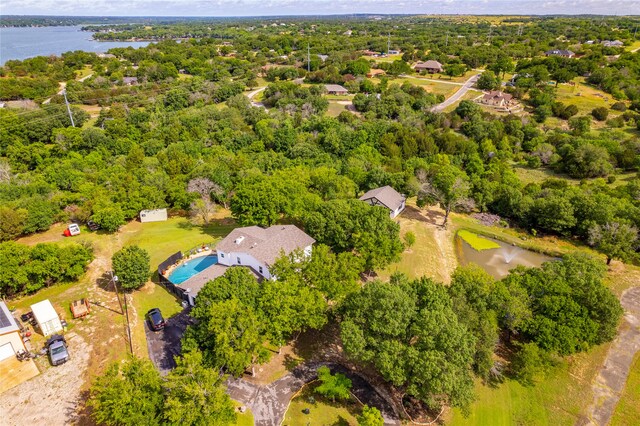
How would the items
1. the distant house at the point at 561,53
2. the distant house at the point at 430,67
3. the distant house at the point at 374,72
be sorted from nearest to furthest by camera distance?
the distant house at the point at 374,72 < the distant house at the point at 430,67 < the distant house at the point at 561,53

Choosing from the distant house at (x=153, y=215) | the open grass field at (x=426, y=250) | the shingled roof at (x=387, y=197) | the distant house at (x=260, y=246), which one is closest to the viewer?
the distant house at (x=260, y=246)

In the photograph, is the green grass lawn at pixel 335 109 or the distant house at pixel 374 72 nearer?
the green grass lawn at pixel 335 109

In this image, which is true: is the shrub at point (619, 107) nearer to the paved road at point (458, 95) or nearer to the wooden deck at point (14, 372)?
the paved road at point (458, 95)

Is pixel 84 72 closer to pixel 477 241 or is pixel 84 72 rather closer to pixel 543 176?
pixel 477 241

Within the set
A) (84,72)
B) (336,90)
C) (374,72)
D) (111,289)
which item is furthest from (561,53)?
(84,72)

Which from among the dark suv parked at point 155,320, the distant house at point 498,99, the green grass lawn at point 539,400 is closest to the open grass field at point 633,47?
the distant house at point 498,99

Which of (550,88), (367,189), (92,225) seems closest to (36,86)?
(92,225)

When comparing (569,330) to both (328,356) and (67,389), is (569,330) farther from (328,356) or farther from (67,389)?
(67,389)
